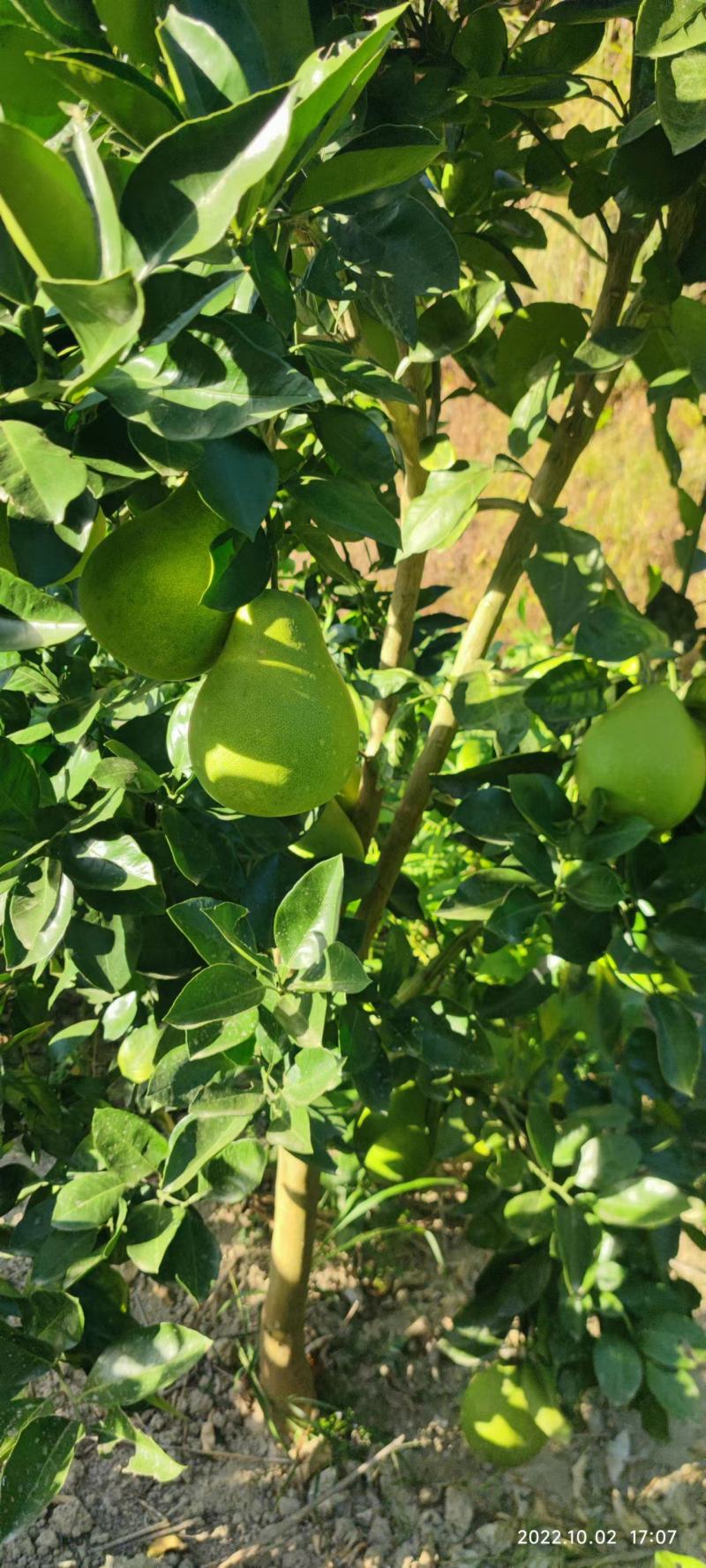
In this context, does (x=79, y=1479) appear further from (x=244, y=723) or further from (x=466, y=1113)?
(x=244, y=723)

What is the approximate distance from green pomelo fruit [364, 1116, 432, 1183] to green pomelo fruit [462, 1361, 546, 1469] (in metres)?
0.19

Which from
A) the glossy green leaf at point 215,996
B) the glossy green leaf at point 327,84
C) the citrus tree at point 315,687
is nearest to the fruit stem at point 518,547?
the citrus tree at point 315,687

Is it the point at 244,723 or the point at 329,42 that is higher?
the point at 329,42

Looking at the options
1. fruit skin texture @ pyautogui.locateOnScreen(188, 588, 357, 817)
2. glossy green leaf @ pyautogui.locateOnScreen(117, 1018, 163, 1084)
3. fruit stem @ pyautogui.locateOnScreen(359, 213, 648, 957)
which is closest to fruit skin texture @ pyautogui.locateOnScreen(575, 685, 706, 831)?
fruit stem @ pyautogui.locateOnScreen(359, 213, 648, 957)

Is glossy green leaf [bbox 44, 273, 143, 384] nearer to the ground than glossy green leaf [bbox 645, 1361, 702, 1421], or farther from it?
farther from it

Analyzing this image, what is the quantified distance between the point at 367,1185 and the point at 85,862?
0.79 metres

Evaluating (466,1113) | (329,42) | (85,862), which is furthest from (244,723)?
(466,1113)

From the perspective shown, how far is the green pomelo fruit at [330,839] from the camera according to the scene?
779mm

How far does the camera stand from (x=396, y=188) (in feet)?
1.41

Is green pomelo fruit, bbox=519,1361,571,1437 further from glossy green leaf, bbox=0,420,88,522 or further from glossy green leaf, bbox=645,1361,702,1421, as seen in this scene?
glossy green leaf, bbox=0,420,88,522

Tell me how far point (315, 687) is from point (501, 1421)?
31.2 inches

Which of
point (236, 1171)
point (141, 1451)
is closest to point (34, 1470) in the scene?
point (141, 1451)

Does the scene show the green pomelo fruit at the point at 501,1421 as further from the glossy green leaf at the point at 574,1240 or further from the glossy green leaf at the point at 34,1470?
the glossy green leaf at the point at 34,1470

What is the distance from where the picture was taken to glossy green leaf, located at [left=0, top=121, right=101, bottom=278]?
0.88ft
